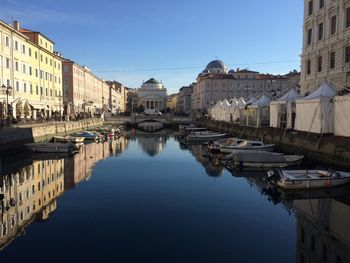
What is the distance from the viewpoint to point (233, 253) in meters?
12.7

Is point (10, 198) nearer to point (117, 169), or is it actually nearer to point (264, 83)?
point (117, 169)

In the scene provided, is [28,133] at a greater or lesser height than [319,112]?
lesser

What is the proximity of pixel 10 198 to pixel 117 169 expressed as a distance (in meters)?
11.9

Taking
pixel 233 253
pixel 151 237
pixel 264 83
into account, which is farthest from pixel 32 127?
pixel 264 83

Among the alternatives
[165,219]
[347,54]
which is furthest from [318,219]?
[347,54]

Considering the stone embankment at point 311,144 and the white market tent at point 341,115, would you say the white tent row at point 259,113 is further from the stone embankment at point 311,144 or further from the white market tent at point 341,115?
the white market tent at point 341,115

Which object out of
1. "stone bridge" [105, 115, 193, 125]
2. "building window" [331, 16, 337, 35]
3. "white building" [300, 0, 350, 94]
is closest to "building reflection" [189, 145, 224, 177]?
"white building" [300, 0, 350, 94]

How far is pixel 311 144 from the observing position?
29.7 metres

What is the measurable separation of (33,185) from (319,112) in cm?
2345

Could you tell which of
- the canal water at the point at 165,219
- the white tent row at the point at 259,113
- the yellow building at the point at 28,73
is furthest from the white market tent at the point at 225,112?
the canal water at the point at 165,219

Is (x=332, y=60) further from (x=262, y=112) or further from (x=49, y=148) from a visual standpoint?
(x=49, y=148)

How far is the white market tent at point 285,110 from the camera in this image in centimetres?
3859

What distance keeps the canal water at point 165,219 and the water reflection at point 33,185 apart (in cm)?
6

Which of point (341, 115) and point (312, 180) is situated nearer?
point (312, 180)
